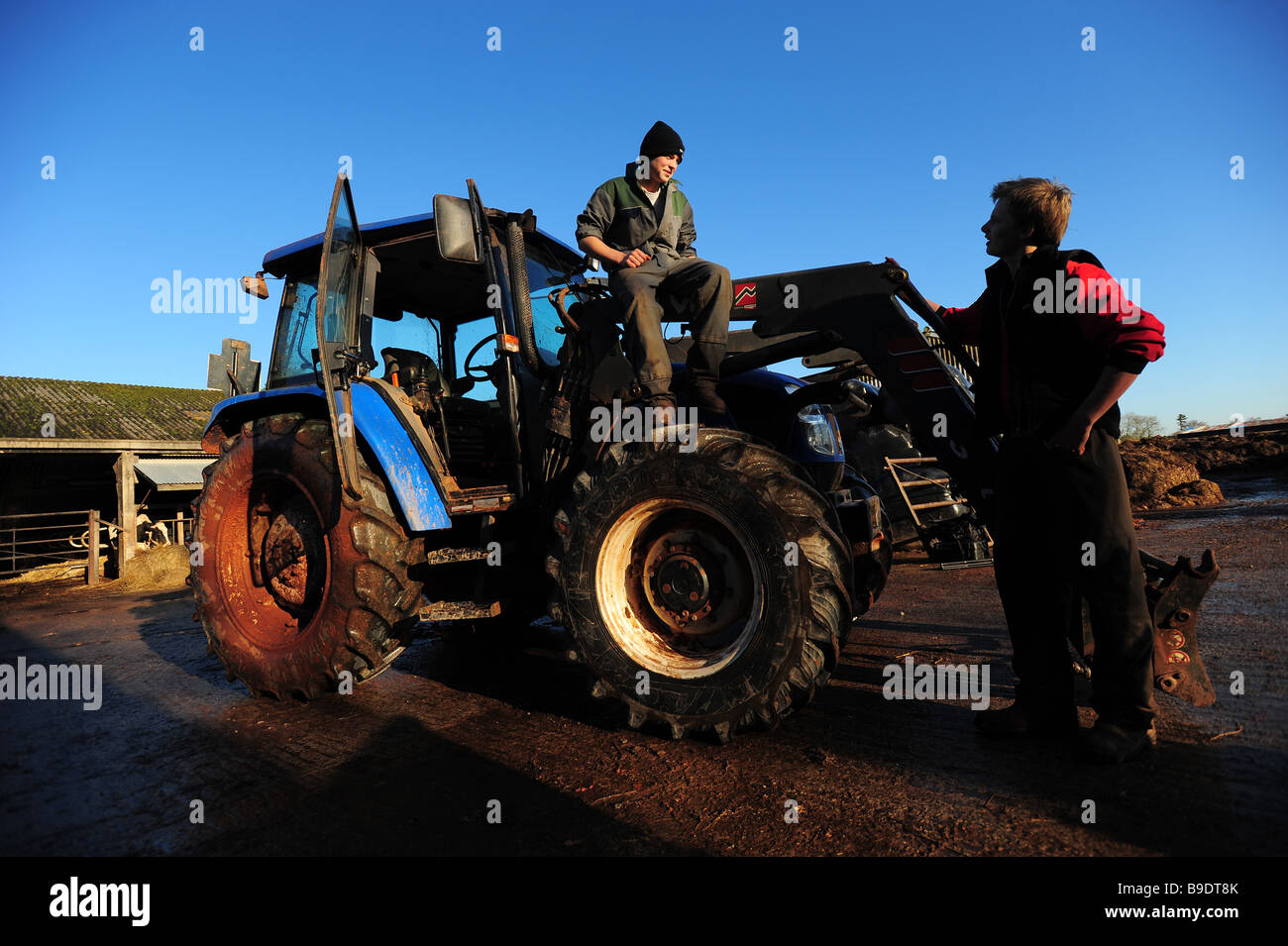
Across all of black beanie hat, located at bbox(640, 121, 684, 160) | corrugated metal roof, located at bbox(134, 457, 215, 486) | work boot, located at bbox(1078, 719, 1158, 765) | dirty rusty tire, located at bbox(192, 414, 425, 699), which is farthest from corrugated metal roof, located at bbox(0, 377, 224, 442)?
work boot, located at bbox(1078, 719, 1158, 765)

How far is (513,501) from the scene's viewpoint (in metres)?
3.66

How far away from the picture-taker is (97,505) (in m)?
18.3

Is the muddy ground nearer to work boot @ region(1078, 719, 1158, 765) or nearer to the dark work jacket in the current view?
work boot @ region(1078, 719, 1158, 765)

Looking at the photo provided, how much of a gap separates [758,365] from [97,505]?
70.9 feet

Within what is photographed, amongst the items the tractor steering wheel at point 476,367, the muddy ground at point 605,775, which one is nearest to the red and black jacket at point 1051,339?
the muddy ground at point 605,775

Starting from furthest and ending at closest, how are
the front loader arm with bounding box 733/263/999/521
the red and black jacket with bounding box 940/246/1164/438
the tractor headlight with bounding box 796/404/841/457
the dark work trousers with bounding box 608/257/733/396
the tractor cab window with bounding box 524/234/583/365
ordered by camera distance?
the tractor cab window with bounding box 524/234/583/365
the tractor headlight with bounding box 796/404/841/457
the dark work trousers with bounding box 608/257/733/396
the front loader arm with bounding box 733/263/999/521
the red and black jacket with bounding box 940/246/1164/438

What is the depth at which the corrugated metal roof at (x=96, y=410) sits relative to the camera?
53.5 ft

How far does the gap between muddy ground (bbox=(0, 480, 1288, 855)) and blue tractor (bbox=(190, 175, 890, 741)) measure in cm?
30

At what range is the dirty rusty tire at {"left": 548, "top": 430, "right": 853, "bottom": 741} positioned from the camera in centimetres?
253

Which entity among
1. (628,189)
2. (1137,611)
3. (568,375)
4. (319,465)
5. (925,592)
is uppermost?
(628,189)

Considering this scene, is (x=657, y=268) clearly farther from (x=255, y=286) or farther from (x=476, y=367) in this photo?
(x=255, y=286)

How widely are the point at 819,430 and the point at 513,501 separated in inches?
72.1

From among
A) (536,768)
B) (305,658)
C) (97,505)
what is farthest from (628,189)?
(97,505)
